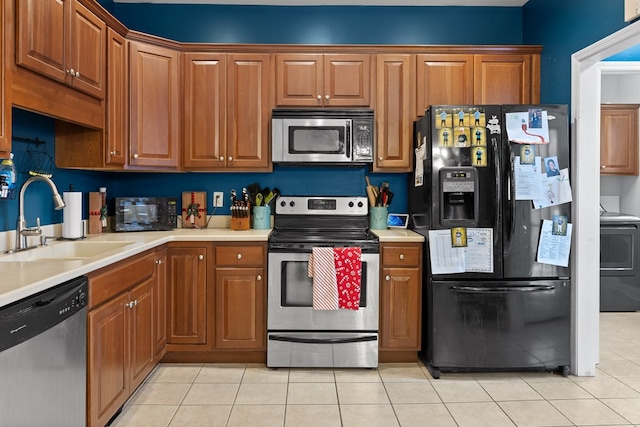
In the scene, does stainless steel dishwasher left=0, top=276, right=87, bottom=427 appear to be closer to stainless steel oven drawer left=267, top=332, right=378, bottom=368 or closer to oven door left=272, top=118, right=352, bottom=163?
stainless steel oven drawer left=267, top=332, right=378, bottom=368

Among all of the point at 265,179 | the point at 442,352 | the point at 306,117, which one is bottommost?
the point at 442,352

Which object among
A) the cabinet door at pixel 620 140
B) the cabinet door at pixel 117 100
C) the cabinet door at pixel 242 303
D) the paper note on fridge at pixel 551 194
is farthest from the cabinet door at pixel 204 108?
the cabinet door at pixel 620 140

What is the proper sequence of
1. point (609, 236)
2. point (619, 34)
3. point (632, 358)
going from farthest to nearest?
point (609, 236) < point (632, 358) < point (619, 34)

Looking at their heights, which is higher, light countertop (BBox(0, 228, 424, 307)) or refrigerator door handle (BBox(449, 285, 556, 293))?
light countertop (BBox(0, 228, 424, 307))

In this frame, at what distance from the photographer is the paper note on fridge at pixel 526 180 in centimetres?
286

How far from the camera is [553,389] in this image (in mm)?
2732

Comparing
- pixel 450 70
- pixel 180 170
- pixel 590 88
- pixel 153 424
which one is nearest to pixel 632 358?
pixel 590 88

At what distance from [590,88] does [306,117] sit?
6.15ft

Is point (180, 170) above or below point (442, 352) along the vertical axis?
above

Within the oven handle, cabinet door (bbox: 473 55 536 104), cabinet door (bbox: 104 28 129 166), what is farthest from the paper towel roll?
cabinet door (bbox: 473 55 536 104)

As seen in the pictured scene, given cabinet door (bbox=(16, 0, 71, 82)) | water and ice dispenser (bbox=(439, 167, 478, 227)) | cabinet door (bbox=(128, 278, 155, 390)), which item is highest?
cabinet door (bbox=(16, 0, 71, 82))

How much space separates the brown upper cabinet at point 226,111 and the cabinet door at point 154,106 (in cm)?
10

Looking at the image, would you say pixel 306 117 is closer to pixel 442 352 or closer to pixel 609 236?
pixel 442 352

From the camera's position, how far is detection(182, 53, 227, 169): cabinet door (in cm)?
336
